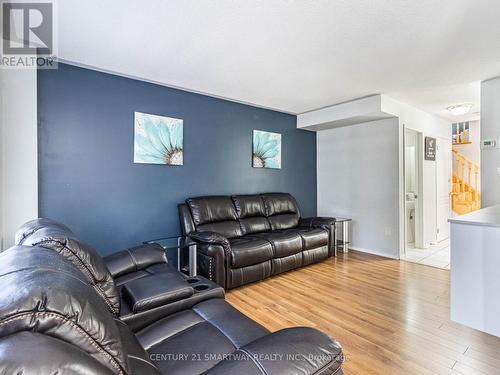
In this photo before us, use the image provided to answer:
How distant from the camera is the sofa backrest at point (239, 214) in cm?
343

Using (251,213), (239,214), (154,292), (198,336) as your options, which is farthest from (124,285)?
(251,213)

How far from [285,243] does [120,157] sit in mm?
2343

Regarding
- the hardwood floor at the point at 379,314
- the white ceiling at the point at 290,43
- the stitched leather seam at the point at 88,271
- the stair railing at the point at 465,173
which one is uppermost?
the white ceiling at the point at 290,43

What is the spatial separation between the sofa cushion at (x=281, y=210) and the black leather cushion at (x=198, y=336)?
2.63 m

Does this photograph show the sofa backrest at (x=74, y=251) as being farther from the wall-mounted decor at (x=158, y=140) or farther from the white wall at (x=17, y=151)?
the wall-mounted decor at (x=158, y=140)

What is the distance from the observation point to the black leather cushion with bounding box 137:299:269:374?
1.14m

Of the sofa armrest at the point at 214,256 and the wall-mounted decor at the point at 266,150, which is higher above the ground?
the wall-mounted decor at the point at 266,150

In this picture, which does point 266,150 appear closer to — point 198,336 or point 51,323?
point 198,336

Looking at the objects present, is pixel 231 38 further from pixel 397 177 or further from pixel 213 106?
pixel 397 177

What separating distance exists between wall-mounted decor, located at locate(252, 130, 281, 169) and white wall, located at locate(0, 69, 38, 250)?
2.90 metres

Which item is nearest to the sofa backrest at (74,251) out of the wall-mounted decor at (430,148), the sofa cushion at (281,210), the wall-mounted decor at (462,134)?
the sofa cushion at (281,210)

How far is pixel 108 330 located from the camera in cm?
70

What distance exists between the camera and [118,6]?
1886mm

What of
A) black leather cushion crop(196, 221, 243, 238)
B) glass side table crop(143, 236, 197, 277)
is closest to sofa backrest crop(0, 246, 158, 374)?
glass side table crop(143, 236, 197, 277)
